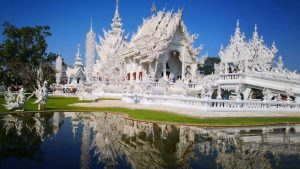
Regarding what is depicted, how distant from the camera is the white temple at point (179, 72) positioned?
62.0 ft

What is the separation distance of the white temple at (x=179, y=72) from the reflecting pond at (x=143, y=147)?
660cm

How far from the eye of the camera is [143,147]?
707 centimetres

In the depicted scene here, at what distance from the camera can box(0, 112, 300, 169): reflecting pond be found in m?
5.77

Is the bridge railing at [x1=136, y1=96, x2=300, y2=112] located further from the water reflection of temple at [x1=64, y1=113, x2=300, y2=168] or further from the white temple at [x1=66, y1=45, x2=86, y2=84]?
the white temple at [x1=66, y1=45, x2=86, y2=84]

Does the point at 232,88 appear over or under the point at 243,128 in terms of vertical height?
over

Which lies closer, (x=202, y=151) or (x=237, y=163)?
(x=237, y=163)

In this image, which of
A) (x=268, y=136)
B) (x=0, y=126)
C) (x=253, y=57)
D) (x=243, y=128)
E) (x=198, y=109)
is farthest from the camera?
(x=253, y=57)

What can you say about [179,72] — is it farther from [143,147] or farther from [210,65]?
[210,65]

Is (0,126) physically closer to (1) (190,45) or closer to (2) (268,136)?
(2) (268,136)

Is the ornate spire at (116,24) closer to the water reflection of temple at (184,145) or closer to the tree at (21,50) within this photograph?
the tree at (21,50)

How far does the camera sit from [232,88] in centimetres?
2312

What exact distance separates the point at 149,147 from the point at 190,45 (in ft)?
103

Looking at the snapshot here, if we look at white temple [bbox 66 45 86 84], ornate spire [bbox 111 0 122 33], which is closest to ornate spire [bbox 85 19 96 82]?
ornate spire [bbox 111 0 122 33]

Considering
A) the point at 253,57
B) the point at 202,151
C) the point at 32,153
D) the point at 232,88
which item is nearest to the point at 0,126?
the point at 32,153
